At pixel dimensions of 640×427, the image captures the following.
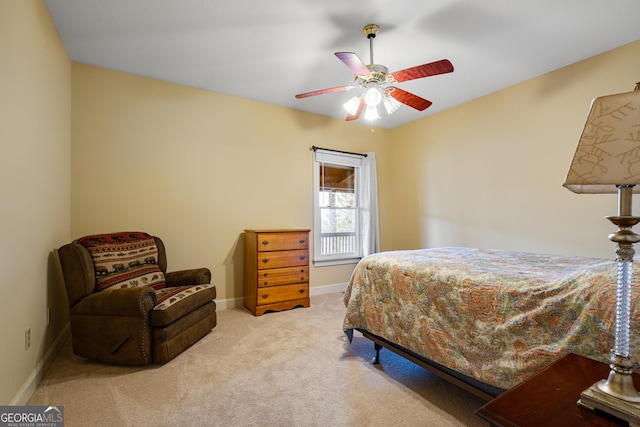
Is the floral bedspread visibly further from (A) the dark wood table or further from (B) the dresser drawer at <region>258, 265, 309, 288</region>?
(B) the dresser drawer at <region>258, 265, 309, 288</region>

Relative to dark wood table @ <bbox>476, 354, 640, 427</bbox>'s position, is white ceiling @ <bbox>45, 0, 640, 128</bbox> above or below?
above

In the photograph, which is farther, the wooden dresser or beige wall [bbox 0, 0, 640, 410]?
the wooden dresser

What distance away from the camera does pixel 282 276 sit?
349 centimetres

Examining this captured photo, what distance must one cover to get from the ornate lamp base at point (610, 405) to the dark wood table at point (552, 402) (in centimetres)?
1

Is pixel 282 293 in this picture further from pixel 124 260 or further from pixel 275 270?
pixel 124 260

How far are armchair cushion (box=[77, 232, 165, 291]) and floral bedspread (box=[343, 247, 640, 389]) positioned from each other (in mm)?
1886

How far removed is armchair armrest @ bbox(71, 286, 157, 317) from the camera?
2.13 m

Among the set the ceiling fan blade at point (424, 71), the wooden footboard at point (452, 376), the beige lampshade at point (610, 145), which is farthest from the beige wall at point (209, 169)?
the beige lampshade at point (610, 145)

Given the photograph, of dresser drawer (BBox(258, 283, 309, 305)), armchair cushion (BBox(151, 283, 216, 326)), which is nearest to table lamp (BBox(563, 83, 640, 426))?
armchair cushion (BBox(151, 283, 216, 326))

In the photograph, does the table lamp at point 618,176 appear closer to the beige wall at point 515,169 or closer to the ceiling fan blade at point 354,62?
the ceiling fan blade at point 354,62

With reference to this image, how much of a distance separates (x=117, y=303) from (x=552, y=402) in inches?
98.6

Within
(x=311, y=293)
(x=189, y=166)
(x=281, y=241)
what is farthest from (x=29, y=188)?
→ (x=311, y=293)

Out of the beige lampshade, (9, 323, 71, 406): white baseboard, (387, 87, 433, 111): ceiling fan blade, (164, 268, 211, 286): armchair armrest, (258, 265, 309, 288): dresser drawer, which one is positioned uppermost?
(387, 87, 433, 111): ceiling fan blade

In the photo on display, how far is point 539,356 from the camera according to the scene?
126cm
